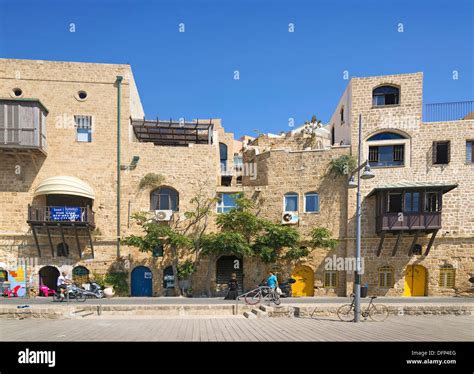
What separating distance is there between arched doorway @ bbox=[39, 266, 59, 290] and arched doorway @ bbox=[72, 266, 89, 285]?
1230 millimetres

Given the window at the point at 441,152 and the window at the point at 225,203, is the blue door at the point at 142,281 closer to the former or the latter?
the window at the point at 225,203

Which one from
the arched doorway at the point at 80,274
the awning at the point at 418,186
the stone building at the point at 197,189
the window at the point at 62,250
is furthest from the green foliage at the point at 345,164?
the window at the point at 62,250

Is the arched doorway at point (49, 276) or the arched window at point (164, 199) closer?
the arched doorway at point (49, 276)

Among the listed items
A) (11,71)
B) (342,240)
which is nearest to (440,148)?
(342,240)

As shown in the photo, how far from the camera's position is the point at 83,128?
2106 cm

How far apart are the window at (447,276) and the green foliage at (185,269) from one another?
618 inches

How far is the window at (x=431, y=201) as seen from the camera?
18938 mm

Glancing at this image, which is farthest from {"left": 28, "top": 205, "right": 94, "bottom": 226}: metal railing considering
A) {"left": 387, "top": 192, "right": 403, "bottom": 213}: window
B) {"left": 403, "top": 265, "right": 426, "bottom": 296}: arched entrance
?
{"left": 403, "top": 265, "right": 426, "bottom": 296}: arched entrance

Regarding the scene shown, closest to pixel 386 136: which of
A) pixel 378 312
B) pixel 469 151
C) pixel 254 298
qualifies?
pixel 469 151

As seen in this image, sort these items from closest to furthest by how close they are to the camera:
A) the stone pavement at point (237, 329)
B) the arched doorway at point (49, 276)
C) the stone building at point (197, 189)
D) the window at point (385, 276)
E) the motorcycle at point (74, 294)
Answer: the stone pavement at point (237, 329) < the motorcycle at point (74, 294) < the stone building at point (197, 189) < the window at point (385, 276) < the arched doorway at point (49, 276)

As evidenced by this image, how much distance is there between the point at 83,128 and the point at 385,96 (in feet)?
67.1

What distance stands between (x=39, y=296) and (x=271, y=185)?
54.1 feet

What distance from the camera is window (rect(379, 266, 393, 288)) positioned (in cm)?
1986

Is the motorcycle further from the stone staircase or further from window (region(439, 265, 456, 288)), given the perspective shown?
window (region(439, 265, 456, 288))
